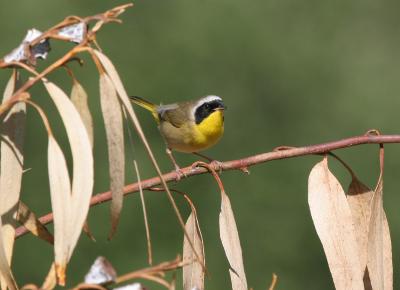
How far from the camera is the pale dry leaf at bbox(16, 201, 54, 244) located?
177 cm

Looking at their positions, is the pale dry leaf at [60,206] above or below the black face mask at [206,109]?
below

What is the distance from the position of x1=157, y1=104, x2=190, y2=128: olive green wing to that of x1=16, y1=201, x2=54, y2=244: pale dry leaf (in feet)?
8.18

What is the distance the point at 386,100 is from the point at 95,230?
9.40 ft

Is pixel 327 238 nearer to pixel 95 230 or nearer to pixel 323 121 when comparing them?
pixel 95 230

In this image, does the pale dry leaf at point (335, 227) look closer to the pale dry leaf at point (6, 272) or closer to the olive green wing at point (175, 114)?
the pale dry leaf at point (6, 272)

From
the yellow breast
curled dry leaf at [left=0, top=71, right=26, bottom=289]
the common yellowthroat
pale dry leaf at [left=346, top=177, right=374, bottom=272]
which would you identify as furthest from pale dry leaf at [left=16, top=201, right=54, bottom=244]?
the yellow breast

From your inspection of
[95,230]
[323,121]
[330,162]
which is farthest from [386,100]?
[95,230]

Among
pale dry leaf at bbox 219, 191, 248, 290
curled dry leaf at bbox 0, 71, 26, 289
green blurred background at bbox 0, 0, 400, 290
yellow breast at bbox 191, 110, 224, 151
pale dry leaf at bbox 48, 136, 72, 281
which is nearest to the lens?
pale dry leaf at bbox 48, 136, 72, 281

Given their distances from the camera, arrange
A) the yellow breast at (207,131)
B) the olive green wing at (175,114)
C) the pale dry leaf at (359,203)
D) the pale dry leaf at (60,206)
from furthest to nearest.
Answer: the olive green wing at (175,114)
the yellow breast at (207,131)
the pale dry leaf at (359,203)
the pale dry leaf at (60,206)

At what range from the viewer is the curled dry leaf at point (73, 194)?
153cm

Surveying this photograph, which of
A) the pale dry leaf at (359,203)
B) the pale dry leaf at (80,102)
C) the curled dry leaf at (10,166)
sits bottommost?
the pale dry leaf at (359,203)

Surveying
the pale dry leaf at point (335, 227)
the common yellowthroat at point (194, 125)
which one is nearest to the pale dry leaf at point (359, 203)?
the pale dry leaf at point (335, 227)

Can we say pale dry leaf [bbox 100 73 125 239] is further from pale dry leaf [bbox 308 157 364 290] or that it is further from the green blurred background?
the green blurred background

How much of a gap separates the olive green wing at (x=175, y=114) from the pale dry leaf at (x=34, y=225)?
2.49 meters
